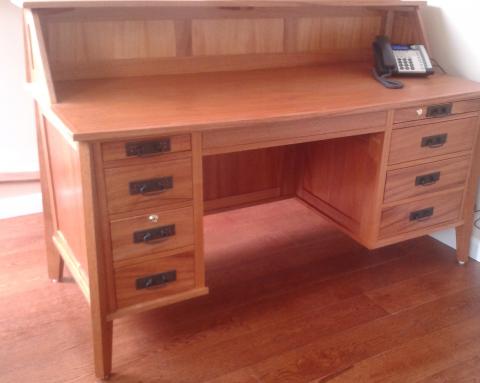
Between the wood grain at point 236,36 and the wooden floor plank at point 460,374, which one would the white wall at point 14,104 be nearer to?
the wood grain at point 236,36

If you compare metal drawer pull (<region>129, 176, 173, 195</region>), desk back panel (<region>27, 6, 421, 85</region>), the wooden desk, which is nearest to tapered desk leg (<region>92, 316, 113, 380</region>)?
the wooden desk

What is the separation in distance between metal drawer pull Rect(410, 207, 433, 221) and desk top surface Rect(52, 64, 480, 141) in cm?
41

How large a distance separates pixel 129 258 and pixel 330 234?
118 cm

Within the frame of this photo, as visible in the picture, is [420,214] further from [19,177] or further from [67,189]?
[19,177]

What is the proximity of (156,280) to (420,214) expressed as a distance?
39.4 inches

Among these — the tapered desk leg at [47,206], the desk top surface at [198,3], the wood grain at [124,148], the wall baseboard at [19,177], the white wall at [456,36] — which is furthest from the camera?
the wall baseboard at [19,177]

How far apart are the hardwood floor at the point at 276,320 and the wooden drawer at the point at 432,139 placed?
1.72 feet

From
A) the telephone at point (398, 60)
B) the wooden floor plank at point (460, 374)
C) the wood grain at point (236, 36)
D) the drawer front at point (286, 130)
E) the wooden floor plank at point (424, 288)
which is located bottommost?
the wooden floor plank at point (424, 288)

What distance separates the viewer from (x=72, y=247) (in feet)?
5.06

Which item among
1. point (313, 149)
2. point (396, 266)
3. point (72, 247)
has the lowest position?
point (396, 266)

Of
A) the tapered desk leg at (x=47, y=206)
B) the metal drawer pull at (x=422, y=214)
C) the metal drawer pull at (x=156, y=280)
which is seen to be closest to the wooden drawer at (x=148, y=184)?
the metal drawer pull at (x=156, y=280)

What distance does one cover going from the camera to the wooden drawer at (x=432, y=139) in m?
1.66

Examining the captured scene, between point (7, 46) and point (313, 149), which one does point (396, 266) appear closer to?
point (313, 149)

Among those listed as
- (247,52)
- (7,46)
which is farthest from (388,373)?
(7,46)
